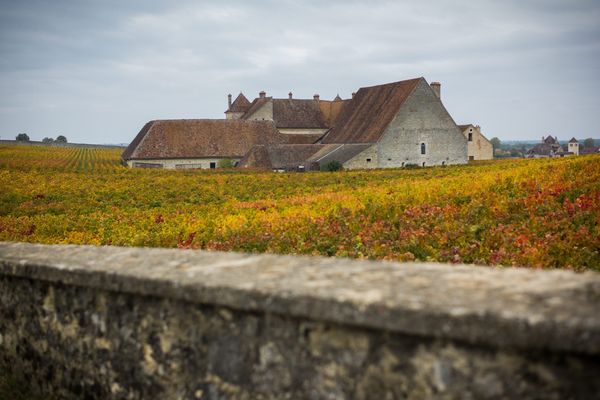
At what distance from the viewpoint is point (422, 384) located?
2.84m

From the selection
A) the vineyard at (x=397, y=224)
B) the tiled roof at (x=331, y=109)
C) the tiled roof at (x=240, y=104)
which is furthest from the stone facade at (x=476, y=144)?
the vineyard at (x=397, y=224)

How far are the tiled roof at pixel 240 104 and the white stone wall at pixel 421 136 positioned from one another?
120ft

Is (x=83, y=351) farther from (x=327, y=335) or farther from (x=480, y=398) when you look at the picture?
(x=480, y=398)

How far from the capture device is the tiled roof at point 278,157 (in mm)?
58688

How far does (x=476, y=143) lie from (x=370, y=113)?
25441 millimetres

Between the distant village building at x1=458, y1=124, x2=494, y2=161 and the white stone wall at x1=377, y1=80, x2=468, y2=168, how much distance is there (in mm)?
19718

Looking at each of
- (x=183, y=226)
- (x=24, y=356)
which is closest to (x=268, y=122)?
(x=183, y=226)

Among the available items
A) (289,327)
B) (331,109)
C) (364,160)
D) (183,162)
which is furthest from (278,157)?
(289,327)

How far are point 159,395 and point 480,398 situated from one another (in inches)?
88.8

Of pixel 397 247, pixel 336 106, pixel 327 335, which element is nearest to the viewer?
pixel 327 335

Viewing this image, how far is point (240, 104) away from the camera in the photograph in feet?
293

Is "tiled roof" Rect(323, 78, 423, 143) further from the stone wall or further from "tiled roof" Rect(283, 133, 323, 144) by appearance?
the stone wall

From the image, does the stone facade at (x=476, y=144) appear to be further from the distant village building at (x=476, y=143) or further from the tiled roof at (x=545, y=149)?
the tiled roof at (x=545, y=149)

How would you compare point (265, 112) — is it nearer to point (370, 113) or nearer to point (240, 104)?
point (240, 104)
